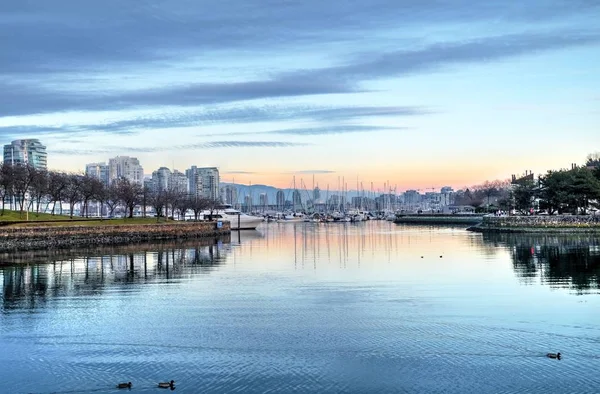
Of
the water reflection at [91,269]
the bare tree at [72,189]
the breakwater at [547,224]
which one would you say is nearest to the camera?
the water reflection at [91,269]

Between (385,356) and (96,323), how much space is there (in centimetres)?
1257

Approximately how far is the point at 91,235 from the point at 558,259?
4933cm

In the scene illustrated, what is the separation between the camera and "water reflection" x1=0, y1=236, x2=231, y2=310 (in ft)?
128

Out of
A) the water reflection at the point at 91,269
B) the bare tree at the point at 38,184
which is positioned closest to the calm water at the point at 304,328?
the water reflection at the point at 91,269

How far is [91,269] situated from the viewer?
168 ft

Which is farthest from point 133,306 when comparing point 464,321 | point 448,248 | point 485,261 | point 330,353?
point 448,248

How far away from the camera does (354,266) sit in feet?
172

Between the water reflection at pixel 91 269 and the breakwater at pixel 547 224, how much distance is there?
44244 mm

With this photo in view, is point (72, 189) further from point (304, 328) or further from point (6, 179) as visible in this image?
point (304, 328)

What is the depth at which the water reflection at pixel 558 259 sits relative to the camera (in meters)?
41.9

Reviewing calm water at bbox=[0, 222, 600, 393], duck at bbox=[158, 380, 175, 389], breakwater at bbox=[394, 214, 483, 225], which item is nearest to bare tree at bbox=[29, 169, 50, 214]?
calm water at bbox=[0, 222, 600, 393]

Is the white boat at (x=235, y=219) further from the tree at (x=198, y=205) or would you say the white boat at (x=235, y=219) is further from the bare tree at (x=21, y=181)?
the bare tree at (x=21, y=181)

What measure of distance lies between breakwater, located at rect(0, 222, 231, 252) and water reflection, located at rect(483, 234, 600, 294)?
131 feet

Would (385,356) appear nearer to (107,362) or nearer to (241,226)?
(107,362)
